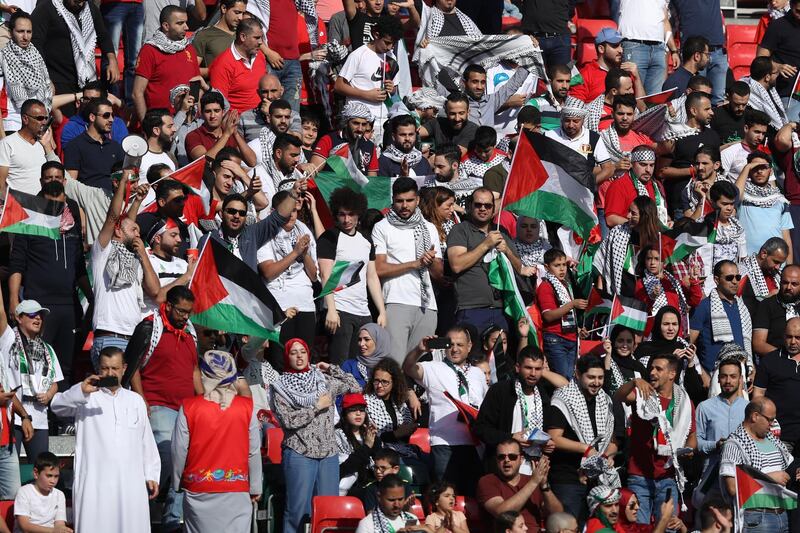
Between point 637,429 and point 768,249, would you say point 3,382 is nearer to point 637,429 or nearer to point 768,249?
point 637,429

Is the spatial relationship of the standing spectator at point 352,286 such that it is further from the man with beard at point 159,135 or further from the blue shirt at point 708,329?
the blue shirt at point 708,329

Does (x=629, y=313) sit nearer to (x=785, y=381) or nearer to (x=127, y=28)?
(x=785, y=381)

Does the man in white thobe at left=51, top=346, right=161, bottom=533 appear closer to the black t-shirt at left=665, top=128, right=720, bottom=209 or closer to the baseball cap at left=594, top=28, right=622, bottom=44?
the black t-shirt at left=665, top=128, right=720, bottom=209

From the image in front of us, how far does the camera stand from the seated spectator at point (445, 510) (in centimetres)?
1260

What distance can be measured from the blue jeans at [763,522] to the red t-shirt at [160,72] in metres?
6.53

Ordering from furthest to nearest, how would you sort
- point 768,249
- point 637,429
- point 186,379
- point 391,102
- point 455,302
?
point 391,102
point 768,249
point 455,302
point 637,429
point 186,379

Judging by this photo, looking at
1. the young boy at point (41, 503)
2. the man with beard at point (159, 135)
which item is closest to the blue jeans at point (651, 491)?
the young boy at point (41, 503)

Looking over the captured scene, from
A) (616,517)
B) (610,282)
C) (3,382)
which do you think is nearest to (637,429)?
(616,517)

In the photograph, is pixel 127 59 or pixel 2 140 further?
pixel 127 59

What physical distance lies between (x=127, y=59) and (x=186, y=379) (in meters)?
5.80

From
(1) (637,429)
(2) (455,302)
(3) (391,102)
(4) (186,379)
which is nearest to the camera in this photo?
(4) (186,379)

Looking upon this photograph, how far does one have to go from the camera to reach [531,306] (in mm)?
15414

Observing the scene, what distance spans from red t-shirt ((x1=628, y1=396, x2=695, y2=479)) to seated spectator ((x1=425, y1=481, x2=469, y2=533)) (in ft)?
5.71

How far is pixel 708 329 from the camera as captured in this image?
15.7m
